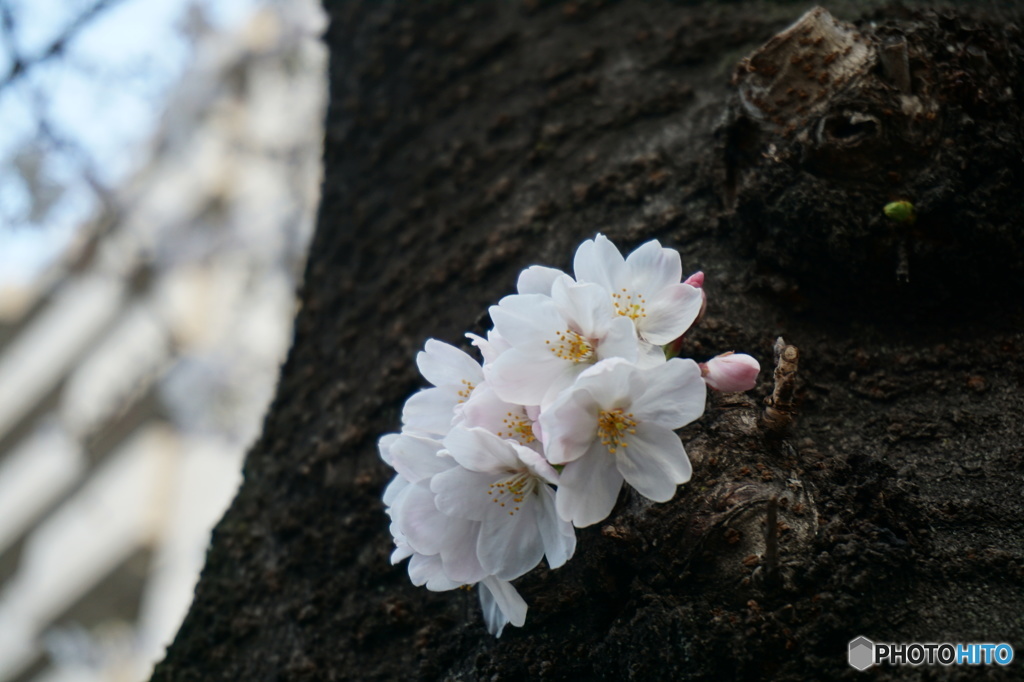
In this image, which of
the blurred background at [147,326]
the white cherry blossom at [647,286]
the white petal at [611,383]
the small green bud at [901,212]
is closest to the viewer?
the white petal at [611,383]

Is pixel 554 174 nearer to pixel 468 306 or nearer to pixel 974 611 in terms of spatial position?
pixel 468 306

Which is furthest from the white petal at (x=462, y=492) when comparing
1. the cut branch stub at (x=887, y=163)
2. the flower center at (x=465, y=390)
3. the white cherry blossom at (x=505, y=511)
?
the cut branch stub at (x=887, y=163)

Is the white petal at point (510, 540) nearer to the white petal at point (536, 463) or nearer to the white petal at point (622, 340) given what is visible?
the white petal at point (536, 463)

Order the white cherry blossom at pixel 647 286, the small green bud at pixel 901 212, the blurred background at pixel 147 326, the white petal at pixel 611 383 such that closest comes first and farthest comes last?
the white petal at pixel 611 383 < the white cherry blossom at pixel 647 286 < the small green bud at pixel 901 212 < the blurred background at pixel 147 326

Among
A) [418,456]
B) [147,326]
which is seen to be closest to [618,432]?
[418,456]

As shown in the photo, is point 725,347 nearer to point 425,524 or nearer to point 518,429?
point 518,429

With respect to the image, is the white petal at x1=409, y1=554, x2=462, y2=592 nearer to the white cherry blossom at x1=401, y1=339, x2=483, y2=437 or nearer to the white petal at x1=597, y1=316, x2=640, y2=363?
the white cherry blossom at x1=401, y1=339, x2=483, y2=437

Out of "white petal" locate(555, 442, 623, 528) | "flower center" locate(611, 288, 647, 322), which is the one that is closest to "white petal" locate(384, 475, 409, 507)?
"white petal" locate(555, 442, 623, 528)
